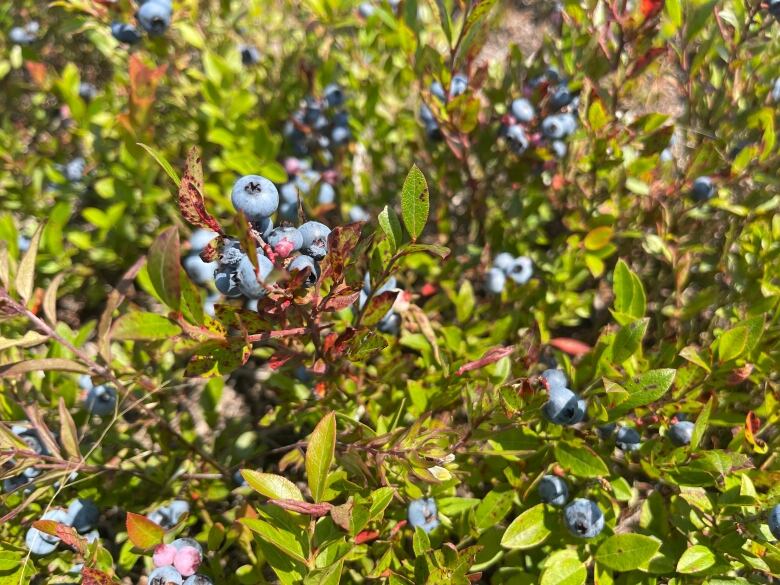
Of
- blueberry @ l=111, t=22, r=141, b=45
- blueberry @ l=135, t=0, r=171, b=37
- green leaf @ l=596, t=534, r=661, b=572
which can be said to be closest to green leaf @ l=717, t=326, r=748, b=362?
green leaf @ l=596, t=534, r=661, b=572

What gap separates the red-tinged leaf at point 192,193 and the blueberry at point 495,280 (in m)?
1.28

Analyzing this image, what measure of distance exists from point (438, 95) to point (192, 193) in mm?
1347

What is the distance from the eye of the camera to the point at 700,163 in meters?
1.81

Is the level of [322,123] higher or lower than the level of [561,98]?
lower

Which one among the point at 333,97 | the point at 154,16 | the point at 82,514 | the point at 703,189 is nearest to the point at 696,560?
the point at 703,189

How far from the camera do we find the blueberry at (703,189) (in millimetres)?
1889

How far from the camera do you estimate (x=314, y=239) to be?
1.14m

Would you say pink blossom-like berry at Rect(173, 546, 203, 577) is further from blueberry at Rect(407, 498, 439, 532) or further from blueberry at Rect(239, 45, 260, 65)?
blueberry at Rect(239, 45, 260, 65)

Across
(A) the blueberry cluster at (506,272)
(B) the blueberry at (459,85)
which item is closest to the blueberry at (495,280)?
(A) the blueberry cluster at (506,272)

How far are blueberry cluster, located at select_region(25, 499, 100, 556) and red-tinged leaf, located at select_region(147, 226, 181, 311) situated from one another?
0.79 metres

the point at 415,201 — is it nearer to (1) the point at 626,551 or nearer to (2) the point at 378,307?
(2) the point at 378,307

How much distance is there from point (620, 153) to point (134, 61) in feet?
5.39

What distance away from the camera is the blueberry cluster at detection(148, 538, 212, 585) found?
121 centimetres

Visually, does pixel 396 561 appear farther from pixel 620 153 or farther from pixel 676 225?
pixel 676 225
